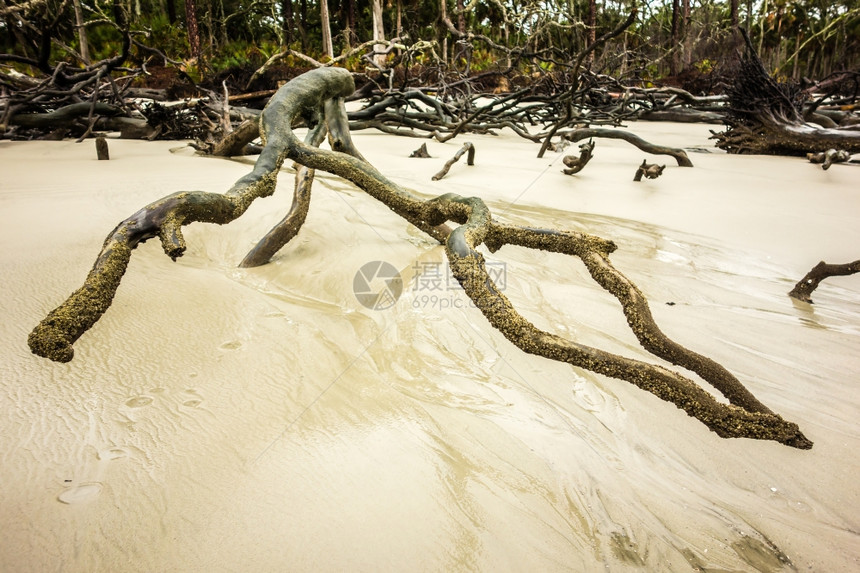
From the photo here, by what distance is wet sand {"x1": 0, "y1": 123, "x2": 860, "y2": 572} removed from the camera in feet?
3.35

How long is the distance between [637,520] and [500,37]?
105ft

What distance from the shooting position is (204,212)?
1.43 metres

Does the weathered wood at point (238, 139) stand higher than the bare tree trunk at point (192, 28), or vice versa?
the bare tree trunk at point (192, 28)

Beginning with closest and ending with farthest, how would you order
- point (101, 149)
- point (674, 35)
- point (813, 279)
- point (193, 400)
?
point (193, 400)
point (813, 279)
point (101, 149)
point (674, 35)

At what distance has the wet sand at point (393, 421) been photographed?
1.02 m

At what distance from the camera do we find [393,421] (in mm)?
1408

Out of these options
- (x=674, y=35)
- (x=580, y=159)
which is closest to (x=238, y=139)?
(x=580, y=159)

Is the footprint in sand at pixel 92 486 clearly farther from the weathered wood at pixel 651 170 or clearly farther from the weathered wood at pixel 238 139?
the weathered wood at pixel 651 170

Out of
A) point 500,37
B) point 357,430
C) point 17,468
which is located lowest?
point 357,430

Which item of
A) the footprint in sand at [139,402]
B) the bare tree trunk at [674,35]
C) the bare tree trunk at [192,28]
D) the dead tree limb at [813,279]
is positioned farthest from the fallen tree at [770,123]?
the bare tree trunk at [192,28]

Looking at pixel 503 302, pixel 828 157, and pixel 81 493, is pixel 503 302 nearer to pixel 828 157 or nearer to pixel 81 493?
pixel 81 493

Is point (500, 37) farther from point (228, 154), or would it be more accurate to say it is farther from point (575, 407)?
point (575, 407)

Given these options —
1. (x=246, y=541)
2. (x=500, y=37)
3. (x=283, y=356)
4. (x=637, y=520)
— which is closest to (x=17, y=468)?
(x=246, y=541)

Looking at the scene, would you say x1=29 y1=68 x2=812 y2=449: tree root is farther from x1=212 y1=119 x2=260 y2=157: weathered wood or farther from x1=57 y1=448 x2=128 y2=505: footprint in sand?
x1=212 y1=119 x2=260 y2=157: weathered wood
